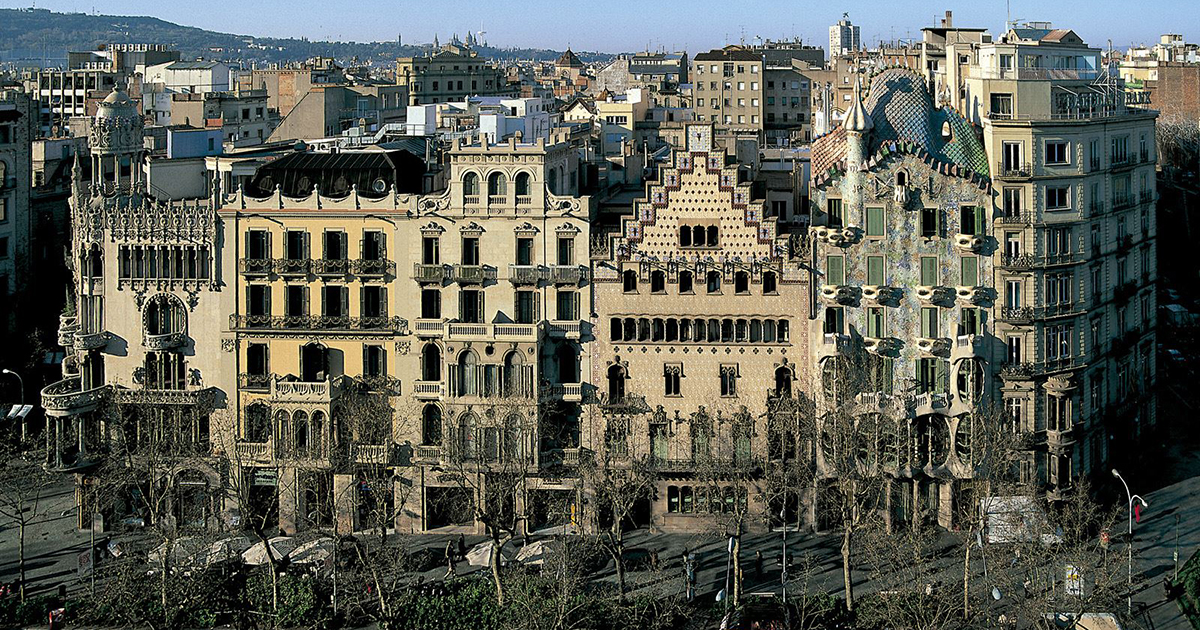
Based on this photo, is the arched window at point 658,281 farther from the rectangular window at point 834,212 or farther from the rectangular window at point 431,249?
the rectangular window at point 431,249

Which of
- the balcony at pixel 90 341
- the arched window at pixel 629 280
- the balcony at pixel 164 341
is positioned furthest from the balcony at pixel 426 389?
the balcony at pixel 90 341

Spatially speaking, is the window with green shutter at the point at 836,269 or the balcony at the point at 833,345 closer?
the balcony at the point at 833,345

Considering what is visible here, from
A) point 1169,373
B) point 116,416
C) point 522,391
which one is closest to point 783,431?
point 522,391

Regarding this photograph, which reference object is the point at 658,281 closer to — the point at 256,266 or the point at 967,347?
the point at 967,347

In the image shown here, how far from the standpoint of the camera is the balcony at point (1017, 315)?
10894cm

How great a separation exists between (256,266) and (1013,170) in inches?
1727

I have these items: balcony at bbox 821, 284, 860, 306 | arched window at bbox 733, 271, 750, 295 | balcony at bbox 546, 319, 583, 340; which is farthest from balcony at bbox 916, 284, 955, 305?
balcony at bbox 546, 319, 583, 340

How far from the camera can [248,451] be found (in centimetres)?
11388

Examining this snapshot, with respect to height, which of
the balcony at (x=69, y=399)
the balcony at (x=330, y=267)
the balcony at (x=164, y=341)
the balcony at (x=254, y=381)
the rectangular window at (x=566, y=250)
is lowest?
the balcony at (x=69, y=399)

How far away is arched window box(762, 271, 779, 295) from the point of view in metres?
111

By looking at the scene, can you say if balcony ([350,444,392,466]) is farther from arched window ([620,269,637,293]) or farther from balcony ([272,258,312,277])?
arched window ([620,269,637,293])

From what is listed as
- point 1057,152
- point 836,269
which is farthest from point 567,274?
point 1057,152

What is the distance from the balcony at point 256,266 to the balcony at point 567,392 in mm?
18044

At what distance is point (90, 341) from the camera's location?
4547 inches
